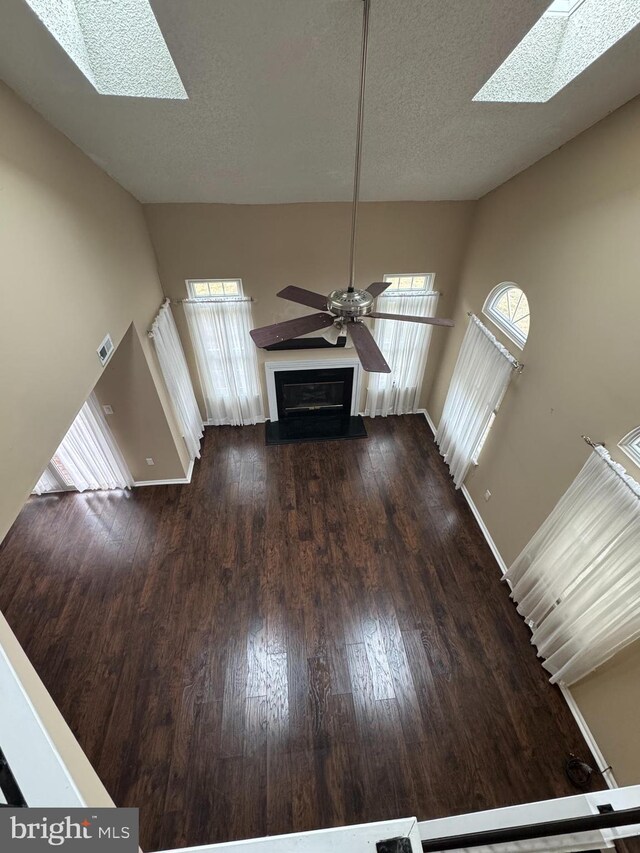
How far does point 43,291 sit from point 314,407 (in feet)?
13.1

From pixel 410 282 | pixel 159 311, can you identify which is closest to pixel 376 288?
pixel 410 282

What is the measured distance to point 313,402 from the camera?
5.89m

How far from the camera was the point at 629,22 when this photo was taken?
6.07ft

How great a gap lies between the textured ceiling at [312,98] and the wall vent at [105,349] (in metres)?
1.45

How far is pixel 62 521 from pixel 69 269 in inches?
133

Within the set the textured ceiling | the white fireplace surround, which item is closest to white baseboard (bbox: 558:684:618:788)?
the white fireplace surround

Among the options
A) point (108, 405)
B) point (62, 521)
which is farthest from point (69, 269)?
point (62, 521)

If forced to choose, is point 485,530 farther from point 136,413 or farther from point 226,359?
point 136,413

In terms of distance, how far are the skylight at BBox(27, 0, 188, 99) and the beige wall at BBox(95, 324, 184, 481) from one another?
2.00 m

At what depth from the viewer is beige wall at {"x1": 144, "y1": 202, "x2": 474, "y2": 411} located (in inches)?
167

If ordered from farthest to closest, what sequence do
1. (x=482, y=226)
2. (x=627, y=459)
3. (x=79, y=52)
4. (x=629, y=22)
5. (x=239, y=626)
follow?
(x=482, y=226) → (x=239, y=626) → (x=627, y=459) → (x=79, y=52) → (x=629, y=22)

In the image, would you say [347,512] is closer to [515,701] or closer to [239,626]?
[239,626]

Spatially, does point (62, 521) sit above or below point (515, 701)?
above

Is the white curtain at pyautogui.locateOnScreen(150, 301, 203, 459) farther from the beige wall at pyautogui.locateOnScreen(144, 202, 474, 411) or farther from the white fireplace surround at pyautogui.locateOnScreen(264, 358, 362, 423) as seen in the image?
the white fireplace surround at pyautogui.locateOnScreen(264, 358, 362, 423)
